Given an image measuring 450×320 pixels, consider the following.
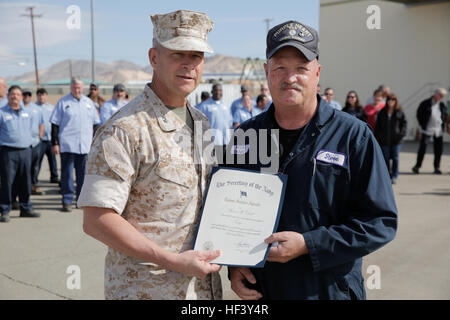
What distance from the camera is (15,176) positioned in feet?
23.8

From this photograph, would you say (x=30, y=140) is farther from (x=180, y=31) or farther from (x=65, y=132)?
(x=180, y=31)

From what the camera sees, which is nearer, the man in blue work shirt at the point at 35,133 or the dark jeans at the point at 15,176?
the dark jeans at the point at 15,176

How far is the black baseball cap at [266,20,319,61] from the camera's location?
1958 millimetres

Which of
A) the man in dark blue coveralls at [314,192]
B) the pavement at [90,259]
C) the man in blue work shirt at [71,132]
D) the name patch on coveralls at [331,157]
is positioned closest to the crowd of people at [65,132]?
the man in blue work shirt at [71,132]

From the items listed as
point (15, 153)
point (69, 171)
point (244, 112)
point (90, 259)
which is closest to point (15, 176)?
point (15, 153)

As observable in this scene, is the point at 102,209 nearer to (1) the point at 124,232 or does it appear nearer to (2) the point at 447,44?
(1) the point at 124,232

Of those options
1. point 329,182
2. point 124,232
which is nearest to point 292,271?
point 329,182

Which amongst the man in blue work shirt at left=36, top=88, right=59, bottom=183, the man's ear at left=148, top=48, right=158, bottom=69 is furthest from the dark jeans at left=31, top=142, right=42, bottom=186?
the man's ear at left=148, top=48, right=158, bottom=69

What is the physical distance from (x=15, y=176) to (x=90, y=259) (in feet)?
9.85

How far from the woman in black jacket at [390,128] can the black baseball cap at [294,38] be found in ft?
25.7

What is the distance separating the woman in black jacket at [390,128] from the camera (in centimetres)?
933

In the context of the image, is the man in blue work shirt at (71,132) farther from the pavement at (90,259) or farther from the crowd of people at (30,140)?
the pavement at (90,259)

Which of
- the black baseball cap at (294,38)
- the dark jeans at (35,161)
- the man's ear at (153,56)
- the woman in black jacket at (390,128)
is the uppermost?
the black baseball cap at (294,38)

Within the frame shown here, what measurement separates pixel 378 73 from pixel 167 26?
839 inches
